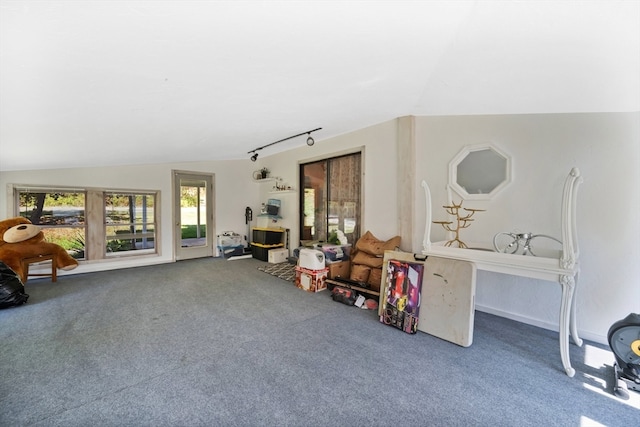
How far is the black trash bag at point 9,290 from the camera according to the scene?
3053mm

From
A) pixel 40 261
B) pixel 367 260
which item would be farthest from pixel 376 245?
pixel 40 261

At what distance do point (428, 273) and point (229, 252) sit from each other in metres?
5.04

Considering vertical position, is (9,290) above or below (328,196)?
below

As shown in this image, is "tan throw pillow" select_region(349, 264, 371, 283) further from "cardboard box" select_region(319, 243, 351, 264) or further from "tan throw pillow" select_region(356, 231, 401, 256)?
"cardboard box" select_region(319, 243, 351, 264)

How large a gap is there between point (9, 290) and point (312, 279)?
382 centimetres

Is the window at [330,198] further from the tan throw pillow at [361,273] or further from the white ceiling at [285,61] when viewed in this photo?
the white ceiling at [285,61]

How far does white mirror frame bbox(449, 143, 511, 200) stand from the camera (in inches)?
112

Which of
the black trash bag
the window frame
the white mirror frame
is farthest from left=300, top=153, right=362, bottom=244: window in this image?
the black trash bag

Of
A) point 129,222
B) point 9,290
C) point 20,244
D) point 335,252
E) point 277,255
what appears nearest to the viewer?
point 9,290

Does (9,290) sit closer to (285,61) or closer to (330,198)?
(285,61)

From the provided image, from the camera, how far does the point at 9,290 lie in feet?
10.1

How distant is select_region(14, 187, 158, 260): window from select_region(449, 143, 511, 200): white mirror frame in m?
6.01

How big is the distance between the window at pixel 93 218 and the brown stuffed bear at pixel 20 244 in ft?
1.68

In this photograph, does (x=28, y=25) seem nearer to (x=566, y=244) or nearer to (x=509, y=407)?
(x=509, y=407)
